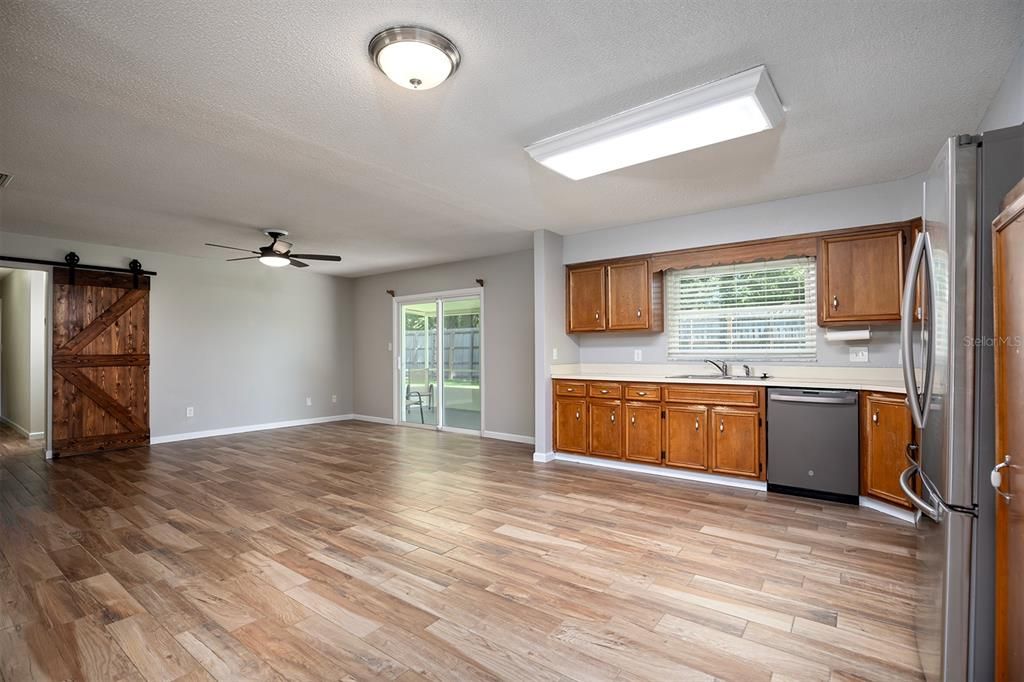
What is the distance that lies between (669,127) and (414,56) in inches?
57.6

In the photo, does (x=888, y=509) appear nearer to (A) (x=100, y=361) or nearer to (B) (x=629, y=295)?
(B) (x=629, y=295)

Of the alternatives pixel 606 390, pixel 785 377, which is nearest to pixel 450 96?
pixel 606 390

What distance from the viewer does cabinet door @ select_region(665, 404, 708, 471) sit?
433 cm

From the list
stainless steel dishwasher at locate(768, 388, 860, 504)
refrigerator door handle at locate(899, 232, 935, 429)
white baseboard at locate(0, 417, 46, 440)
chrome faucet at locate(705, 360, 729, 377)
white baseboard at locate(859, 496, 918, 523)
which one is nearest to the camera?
refrigerator door handle at locate(899, 232, 935, 429)

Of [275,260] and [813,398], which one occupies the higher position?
[275,260]

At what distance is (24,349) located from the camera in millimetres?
7086

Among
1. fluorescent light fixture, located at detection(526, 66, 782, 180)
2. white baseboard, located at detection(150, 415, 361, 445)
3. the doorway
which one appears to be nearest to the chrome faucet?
fluorescent light fixture, located at detection(526, 66, 782, 180)

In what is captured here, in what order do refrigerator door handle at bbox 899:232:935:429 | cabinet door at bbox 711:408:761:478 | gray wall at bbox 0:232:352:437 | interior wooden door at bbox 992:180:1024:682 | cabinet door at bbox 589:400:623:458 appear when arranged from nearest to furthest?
interior wooden door at bbox 992:180:1024:682
refrigerator door handle at bbox 899:232:935:429
cabinet door at bbox 711:408:761:478
cabinet door at bbox 589:400:623:458
gray wall at bbox 0:232:352:437

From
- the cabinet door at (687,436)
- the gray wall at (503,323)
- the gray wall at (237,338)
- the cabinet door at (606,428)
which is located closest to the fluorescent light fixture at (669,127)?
the cabinet door at (687,436)

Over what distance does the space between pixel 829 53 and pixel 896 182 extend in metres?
2.22

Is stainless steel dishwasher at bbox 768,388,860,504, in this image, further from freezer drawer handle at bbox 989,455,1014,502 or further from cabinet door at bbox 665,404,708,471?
freezer drawer handle at bbox 989,455,1014,502

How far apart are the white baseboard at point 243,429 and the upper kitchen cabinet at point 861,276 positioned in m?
7.14

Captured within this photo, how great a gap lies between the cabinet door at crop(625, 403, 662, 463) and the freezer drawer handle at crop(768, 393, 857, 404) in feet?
3.28

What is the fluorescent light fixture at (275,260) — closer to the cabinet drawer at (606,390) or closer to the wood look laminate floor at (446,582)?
the wood look laminate floor at (446,582)
